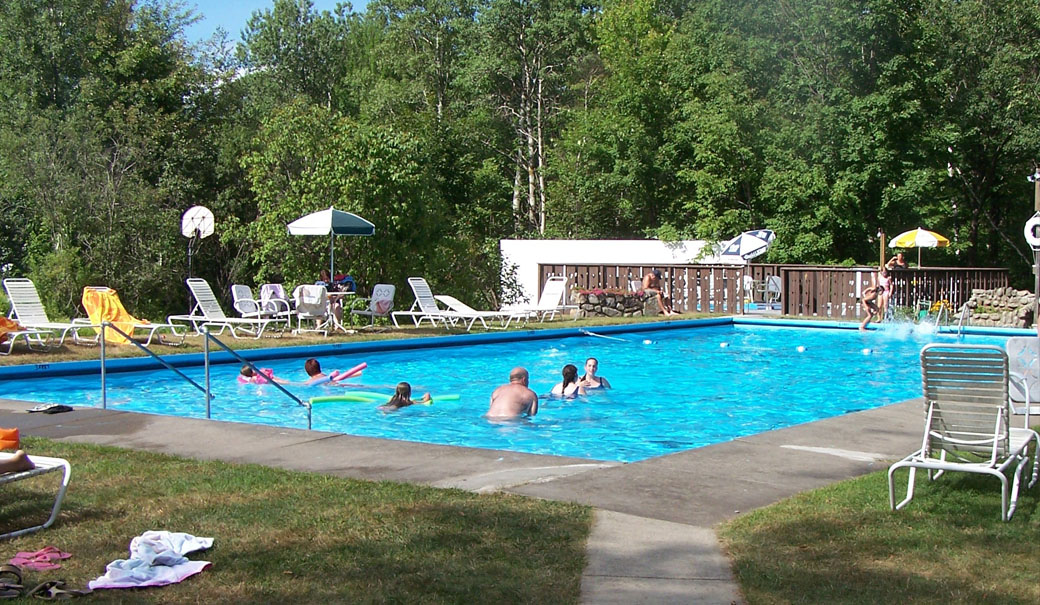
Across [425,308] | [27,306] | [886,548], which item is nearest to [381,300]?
[425,308]

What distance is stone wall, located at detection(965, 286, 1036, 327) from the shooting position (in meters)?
21.9

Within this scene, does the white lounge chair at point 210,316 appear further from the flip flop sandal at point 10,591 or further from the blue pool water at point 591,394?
the flip flop sandal at point 10,591

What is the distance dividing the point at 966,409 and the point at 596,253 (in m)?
23.7

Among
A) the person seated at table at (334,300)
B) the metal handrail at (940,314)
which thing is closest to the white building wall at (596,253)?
the metal handrail at (940,314)

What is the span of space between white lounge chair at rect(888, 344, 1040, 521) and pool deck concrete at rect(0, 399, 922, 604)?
0.86 metres

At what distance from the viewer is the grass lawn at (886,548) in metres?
3.95

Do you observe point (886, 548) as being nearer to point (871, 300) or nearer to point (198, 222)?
point (198, 222)

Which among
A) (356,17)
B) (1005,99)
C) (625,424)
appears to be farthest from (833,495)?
(356,17)

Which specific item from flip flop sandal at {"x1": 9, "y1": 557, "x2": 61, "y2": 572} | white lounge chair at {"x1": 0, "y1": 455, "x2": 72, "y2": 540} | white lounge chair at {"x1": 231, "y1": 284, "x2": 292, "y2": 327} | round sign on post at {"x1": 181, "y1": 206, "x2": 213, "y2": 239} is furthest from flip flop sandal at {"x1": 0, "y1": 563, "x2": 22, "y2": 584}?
round sign on post at {"x1": 181, "y1": 206, "x2": 213, "y2": 239}

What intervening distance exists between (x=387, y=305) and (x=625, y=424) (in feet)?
25.4

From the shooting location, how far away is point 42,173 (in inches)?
869

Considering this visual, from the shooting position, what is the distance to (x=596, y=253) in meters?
29.0

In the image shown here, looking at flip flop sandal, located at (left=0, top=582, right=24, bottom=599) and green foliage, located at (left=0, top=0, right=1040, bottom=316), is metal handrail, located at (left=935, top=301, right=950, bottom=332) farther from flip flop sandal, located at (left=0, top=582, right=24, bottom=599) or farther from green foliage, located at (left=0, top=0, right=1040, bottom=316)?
flip flop sandal, located at (left=0, top=582, right=24, bottom=599)

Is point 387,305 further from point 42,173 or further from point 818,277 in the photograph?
point 818,277
